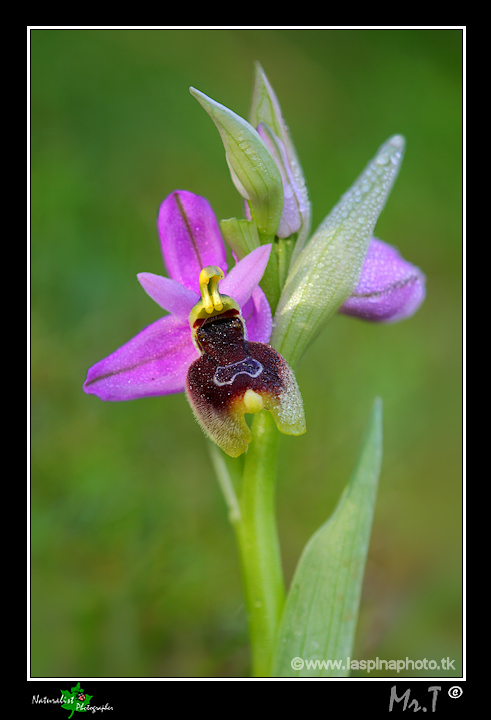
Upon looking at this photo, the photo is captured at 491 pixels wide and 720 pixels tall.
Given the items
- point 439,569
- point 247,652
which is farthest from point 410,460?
point 247,652

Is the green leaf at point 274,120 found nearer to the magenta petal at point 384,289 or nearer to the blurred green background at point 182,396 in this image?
the magenta petal at point 384,289

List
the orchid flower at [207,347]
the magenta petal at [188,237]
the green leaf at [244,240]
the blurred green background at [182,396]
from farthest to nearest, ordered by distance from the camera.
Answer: the blurred green background at [182,396], the magenta petal at [188,237], the green leaf at [244,240], the orchid flower at [207,347]

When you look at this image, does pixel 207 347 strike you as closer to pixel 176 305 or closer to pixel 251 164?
pixel 176 305

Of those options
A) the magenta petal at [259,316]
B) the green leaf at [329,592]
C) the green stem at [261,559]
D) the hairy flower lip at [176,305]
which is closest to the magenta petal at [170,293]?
the hairy flower lip at [176,305]

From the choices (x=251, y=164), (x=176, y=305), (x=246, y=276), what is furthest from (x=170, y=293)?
(x=251, y=164)

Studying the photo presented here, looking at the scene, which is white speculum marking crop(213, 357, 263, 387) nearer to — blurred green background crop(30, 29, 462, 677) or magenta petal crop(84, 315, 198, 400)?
magenta petal crop(84, 315, 198, 400)

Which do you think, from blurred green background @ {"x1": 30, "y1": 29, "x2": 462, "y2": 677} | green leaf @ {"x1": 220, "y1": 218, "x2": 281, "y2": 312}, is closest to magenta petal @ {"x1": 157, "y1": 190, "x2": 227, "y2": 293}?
green leaf @ {"x1": 220, "y1": 218, "x2": 281, "y2": 312}
